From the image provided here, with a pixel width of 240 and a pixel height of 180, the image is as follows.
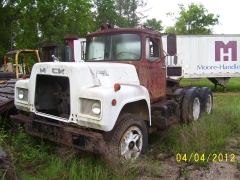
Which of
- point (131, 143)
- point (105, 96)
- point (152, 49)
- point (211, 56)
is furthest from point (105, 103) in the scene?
point (211, 56)

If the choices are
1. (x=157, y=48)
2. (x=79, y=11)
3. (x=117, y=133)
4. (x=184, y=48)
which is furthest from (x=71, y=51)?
(x=79, y=11)

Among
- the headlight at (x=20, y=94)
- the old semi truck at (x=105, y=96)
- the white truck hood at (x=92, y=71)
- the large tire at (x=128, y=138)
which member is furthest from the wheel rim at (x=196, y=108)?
the headlight at (x=20, y=94)

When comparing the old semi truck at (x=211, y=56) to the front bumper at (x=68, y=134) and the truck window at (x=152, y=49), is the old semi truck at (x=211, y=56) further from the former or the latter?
the front bumper at (x=68, y=134)

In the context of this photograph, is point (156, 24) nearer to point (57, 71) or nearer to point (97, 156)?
point (57, 71)

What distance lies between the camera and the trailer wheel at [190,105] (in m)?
6.07

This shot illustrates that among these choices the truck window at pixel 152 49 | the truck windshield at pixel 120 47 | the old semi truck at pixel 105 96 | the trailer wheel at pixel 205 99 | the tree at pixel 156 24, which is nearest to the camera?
the old semi truck at pixel 105 96

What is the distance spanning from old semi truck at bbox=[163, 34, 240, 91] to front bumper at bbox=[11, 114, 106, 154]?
1211 cm

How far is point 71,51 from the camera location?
227 inches

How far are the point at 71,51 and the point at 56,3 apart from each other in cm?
1693

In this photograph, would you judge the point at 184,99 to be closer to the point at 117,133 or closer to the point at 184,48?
the point at 117,133

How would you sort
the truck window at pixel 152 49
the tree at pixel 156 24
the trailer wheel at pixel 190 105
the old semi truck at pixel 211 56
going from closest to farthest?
the truck window at pixel 152 49 → the trailer wheel at pixel 190 105 → the old semi truck at pixel 211 56 → the tree at pixel 156 24
